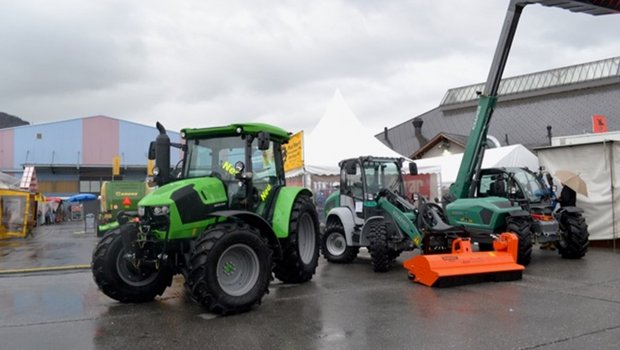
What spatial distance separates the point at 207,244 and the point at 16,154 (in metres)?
44.4

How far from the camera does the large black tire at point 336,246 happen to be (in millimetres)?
10359

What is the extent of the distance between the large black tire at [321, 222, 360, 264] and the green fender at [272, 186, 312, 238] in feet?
10.2

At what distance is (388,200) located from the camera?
9.62m

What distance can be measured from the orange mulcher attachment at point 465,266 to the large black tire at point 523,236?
3.23 ft

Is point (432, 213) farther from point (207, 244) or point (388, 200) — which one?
point (207, 244)

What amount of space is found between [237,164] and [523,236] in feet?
18.2

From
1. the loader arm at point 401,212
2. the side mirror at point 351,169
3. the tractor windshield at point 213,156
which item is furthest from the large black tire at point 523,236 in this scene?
the tractor windshield at point 213,156

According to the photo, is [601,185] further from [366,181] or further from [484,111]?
[366,181]

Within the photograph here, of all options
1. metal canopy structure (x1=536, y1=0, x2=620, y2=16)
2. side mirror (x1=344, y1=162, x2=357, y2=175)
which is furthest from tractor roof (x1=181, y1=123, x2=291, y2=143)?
metal canopy structure (x1=536, y1=0, x2=620, y2=16)

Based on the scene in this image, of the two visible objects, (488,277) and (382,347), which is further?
(488,277)

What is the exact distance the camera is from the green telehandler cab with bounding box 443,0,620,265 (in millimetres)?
9406

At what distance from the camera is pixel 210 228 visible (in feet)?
19.2

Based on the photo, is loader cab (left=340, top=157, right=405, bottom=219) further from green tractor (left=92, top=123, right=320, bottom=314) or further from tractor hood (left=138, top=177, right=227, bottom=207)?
tractor hood (left=138, top=177, right=227, bottom=207)

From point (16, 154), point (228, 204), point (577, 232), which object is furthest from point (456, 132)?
point (16, 154)
